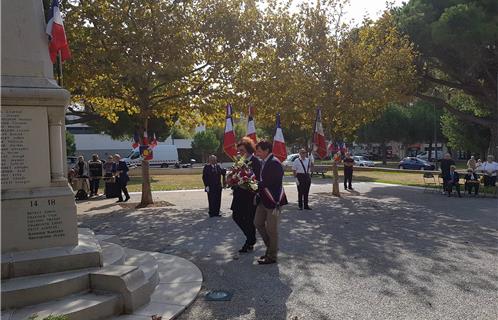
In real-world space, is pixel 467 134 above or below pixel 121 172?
above

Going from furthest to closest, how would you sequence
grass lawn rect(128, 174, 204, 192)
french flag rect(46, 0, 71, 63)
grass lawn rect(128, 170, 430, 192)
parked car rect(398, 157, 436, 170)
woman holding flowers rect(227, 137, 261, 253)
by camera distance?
parked car rect(398, 157, 436, 170), grass lawn rect(128, 170, 430, 192), grass lawn rect(128, 174, 204, 192), woman holding flowers rect(227, 137, 261, 253), french flag rect(46, 0, 71, 63)

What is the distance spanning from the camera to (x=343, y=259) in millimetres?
7590

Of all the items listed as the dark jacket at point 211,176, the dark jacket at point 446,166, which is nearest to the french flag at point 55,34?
the dark jacket at point 211,176

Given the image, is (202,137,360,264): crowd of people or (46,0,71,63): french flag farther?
(202,137,360,264): crowd of people

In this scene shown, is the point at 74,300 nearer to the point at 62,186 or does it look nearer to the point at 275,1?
the point at 62,186

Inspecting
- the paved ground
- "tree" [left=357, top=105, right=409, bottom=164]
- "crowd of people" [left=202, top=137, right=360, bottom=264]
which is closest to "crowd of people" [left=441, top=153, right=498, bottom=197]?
the paved ground

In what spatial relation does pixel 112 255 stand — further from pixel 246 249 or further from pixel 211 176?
pixel 211 176

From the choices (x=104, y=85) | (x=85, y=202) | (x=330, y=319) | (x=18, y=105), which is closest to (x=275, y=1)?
(x=104, y=85)

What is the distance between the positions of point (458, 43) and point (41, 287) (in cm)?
2151

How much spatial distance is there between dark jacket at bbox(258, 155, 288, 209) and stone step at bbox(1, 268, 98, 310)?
2782 millimetres

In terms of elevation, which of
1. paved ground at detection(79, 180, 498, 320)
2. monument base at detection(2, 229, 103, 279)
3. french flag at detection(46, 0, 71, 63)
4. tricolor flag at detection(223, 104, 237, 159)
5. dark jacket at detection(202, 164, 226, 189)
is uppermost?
french flag at detection(46, 0, 71, 63)

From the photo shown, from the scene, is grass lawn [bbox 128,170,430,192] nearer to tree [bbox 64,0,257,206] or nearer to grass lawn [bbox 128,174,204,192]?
grass lawn [bbox 128,174,204,192]

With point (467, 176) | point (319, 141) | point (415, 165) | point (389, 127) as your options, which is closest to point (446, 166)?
point (467, 176)

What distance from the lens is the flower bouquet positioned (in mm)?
8047
